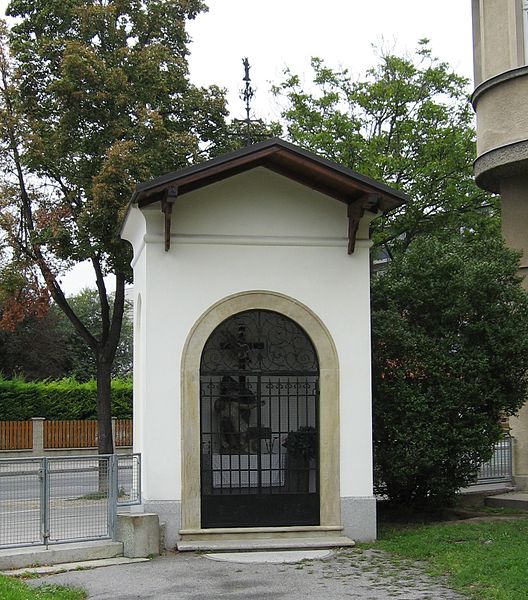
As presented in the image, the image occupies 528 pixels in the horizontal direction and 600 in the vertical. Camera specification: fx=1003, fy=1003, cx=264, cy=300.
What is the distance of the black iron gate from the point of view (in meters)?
13.0

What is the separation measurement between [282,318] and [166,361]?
5.48 ft

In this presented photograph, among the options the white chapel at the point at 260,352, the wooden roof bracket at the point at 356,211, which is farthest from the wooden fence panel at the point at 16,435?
the wooden roof bracket at the point at 356,211

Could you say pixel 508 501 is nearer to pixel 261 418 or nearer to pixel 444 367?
pixel 444 367

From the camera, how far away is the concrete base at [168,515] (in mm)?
12500

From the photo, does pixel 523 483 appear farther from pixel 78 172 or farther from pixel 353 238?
pixel 78 172

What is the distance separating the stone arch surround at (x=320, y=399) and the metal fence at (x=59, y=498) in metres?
0.83

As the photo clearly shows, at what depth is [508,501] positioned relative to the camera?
52.9 feet

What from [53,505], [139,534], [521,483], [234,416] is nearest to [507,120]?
[521,483]

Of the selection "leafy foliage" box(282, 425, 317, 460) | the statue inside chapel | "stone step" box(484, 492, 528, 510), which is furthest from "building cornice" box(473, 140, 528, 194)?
the statue inside chapel

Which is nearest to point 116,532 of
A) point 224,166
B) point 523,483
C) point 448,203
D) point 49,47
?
point 224,166

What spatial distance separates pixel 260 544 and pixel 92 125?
11.1m

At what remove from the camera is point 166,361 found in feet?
42.2

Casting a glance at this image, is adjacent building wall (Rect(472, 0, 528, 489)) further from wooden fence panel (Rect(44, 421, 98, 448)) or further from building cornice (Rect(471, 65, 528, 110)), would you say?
wooden fence panel (Rect(44, 421, 98, 448))

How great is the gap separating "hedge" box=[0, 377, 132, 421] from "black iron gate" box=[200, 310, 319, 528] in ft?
77.1
